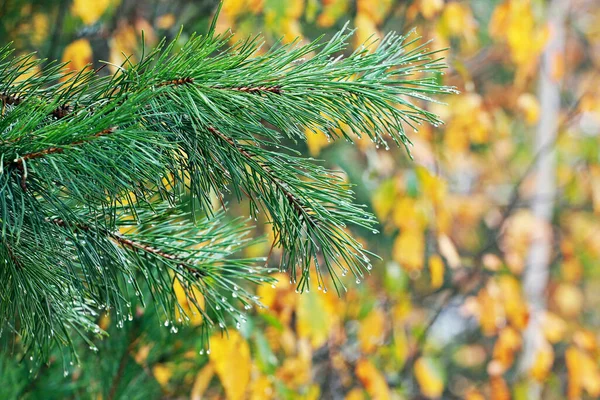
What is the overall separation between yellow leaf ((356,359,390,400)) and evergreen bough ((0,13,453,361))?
115 centimetres

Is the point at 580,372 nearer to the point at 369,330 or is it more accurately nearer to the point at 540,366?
the point at 540,366

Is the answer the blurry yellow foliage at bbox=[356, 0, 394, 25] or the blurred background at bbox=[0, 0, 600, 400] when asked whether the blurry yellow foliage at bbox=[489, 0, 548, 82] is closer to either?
the blurred background at bbox=[0, 0, 600, 400]

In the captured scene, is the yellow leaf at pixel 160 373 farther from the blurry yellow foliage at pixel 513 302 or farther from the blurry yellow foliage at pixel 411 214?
the blurry yellow foliage at pixel 513 302

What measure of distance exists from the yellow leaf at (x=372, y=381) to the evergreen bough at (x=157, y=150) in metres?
1.15

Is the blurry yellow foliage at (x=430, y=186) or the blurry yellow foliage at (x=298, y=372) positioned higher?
the blurry yellow foliage at (x=430, y=186)

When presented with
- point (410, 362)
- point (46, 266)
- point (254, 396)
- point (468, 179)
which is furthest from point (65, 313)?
point (468, 179)

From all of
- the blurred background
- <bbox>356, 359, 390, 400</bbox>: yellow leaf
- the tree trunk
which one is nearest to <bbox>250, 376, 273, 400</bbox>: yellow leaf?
the blurred background

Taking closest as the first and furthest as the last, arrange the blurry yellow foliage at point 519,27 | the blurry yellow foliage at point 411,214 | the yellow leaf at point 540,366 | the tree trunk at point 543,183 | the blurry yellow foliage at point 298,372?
1. the blurry yellow foliage at point 298,372
2. the blurry yellow foliage at point 411,214
3. the blurry yellow foliage at point 519,27
4. the yellow leaf at point 540,366
5. the tree trunk at point 543,183

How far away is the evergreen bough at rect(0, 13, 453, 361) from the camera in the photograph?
18.4 inches

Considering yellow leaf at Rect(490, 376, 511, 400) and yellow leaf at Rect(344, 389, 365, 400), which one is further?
yellow leaf at Rect(490, 376, 511, 400)

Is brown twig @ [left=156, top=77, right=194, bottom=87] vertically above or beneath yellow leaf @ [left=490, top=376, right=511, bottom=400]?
above

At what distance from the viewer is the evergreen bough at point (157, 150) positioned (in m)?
0.47

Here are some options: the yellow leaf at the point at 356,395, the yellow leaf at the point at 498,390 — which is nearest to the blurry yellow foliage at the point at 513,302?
the yellow leaf at the point at 498,390

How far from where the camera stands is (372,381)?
1.69 m
